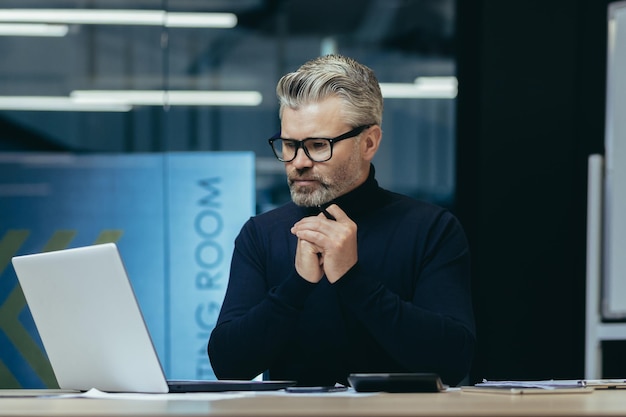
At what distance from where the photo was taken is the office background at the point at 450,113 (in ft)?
14.0

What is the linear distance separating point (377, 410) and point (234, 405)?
0.86 feet

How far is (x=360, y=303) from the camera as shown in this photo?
2115 mm

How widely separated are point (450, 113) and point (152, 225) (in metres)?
1.45

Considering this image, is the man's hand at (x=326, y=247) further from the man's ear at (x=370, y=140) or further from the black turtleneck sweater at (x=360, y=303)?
the man's ear at (x=370, y=140)

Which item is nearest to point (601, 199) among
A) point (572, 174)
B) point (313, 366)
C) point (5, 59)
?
point (572, 174)

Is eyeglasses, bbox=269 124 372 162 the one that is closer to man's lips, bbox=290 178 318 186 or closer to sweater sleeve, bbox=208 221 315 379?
man's lips, bbox=290 178 318 186

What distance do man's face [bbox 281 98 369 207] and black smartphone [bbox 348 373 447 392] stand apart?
56 centimetres

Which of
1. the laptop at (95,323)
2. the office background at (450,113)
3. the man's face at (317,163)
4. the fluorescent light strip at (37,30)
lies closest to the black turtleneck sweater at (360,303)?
the man's face at (317,163)

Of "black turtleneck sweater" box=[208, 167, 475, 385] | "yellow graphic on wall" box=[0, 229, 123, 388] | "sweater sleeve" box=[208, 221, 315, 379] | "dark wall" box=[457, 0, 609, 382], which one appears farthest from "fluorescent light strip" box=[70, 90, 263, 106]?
"sweater sleeve" box=[208, 221, 315, 379]

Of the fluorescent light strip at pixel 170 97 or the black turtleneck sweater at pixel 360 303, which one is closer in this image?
the black turtleneck sweater at pixel 360 303

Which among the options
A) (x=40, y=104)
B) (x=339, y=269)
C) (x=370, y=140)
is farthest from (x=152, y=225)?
(x=339, y=269)

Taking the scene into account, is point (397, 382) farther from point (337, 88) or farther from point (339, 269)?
point (337, 88)

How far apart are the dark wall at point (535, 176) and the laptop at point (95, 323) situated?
8.08 feet

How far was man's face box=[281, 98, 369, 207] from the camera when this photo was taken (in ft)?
Result: 7.52
